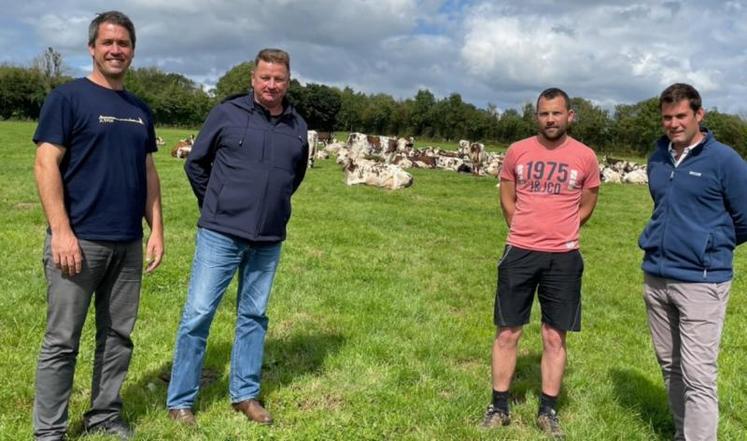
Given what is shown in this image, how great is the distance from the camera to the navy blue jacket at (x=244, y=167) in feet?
14.2

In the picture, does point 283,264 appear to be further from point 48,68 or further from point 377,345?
point 48,68

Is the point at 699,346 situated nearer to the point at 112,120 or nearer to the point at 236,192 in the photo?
the point at 236,192

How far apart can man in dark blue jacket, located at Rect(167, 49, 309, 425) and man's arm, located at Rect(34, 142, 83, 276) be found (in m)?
0.95

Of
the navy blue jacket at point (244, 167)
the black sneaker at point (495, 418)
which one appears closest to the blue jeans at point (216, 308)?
the navy blue jacket at point (244, 167)

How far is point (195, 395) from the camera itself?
4.57 meters

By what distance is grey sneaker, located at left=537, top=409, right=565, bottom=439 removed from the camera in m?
4.60

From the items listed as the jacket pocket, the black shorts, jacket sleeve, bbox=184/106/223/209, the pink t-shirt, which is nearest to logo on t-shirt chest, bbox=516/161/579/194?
the pink t-shirt

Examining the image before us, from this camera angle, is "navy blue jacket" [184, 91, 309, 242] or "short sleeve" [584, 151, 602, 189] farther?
"short sleeve" [584, 151, 602, 189]

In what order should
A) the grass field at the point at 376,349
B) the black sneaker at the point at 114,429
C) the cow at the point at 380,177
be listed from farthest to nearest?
the cow at the point at 380,177
the grass field at the point at 376,349
the black sneaker at the point at 114,429

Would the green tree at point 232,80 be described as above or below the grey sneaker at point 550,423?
above

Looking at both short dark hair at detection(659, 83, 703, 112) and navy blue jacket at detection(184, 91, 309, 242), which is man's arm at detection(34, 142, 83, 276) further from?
short dark hair at detection(659, 83, 703, 112)

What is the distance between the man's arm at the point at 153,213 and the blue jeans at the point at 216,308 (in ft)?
0.90

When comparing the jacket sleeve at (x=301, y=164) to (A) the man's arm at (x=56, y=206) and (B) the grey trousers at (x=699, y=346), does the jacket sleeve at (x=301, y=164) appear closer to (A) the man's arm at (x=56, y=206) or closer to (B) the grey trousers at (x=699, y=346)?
(A) the man's arm at (x=56, y=206)

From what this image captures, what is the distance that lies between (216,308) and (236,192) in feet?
2.97
